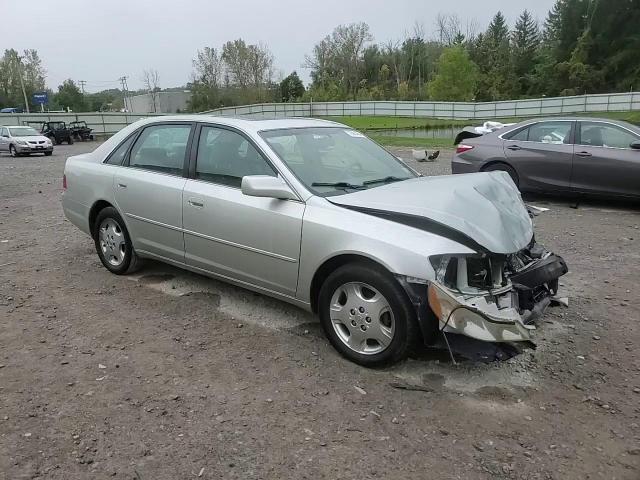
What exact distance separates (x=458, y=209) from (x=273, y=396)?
1.71 metres

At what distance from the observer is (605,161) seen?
27.2ft

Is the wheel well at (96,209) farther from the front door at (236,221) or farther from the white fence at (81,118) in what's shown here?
the white fence at (81,118)

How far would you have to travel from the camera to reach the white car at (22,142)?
79.4 ft

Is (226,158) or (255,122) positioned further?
(255,122)

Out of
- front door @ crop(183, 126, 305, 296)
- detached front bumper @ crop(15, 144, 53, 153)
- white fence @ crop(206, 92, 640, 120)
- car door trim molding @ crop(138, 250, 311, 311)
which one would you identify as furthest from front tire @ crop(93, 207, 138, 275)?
white fence @ crop(206, 92, 640, 120)

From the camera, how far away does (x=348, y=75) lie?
239ft

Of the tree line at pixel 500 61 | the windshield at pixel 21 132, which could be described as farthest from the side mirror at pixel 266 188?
the tree line at pixel 500 61

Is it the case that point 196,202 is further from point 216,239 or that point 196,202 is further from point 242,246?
point 242,246

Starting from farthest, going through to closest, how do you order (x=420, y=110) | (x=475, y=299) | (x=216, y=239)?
(x=420, y=110) < (x=216, y=239) < (x=475, y=299)

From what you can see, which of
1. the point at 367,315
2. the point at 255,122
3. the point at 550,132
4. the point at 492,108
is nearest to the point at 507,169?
the point at 550,132

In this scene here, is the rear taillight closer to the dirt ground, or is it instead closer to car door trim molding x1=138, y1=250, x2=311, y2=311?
the dirt ground

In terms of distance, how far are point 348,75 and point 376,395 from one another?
73.5 metres

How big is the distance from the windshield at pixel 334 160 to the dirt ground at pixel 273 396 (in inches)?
46.4

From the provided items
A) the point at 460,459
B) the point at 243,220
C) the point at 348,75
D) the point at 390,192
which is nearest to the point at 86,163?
the point at 243,220
